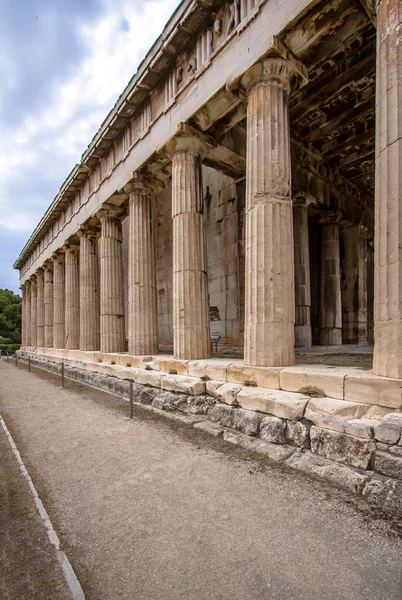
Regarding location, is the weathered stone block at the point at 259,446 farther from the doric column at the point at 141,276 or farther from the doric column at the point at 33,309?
the doric column at the point at 33,309

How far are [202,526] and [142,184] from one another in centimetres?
936

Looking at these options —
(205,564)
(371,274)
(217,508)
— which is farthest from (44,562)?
(371,274)

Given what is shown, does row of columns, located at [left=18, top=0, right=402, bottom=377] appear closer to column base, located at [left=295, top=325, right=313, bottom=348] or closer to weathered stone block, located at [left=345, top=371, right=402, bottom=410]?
column base, located at [left=295, top=325, right=313, bottom=348]

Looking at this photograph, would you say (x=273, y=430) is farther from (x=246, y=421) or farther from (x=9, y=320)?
(x=9, y=320)

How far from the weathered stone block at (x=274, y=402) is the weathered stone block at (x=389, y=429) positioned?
3.47ft

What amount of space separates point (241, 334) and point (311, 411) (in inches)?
245

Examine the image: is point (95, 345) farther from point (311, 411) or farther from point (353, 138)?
point (353, 138)

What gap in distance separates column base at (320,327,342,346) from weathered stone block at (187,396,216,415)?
26.0 feet

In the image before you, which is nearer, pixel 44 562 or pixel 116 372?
pixel 44 562

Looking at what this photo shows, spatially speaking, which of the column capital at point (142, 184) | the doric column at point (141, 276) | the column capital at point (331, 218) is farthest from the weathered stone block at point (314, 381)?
the column capital at point (331, 218)

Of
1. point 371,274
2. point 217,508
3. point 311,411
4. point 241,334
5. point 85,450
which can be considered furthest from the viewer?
point 371,274

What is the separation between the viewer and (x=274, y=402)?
16.4 feet

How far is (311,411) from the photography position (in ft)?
15.0

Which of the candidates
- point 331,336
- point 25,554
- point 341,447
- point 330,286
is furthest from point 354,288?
point 25,554
